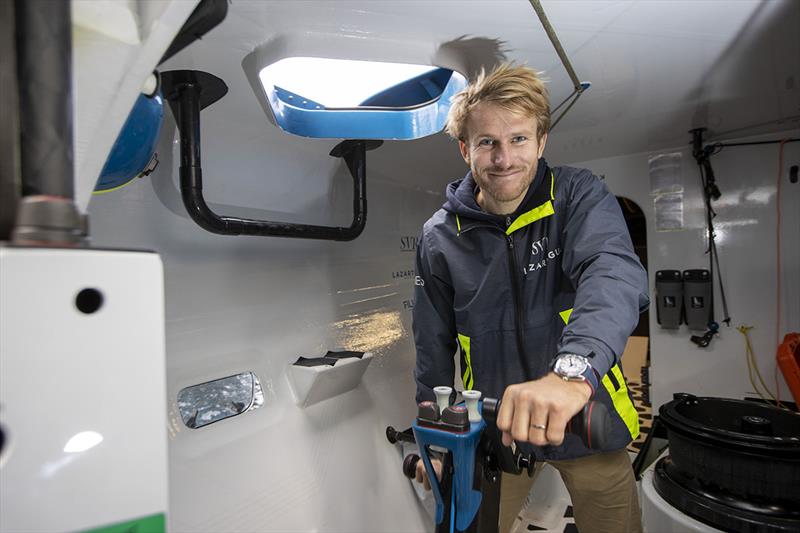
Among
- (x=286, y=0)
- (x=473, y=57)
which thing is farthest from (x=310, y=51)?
(x=473, y=57)

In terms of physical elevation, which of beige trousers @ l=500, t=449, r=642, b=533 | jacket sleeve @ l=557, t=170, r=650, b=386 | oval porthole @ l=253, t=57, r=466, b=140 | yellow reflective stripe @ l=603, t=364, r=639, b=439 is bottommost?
beige trousers @ l=500, t=449, r=642, b=533

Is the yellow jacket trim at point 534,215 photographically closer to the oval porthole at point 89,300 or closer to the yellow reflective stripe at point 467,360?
the yellow reflective stripe at point 467,360

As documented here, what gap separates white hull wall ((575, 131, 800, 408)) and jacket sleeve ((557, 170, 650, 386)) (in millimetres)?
1768

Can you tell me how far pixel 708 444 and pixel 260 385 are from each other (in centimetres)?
163

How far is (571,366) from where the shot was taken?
879 millimetres

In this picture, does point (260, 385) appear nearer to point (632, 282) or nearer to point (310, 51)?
point (310, 51)

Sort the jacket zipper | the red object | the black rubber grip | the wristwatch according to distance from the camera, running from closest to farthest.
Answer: the black rubber grip
the wristwatch
the jacket zipper
the red object

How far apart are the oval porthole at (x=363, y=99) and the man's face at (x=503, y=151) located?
413 millimetres

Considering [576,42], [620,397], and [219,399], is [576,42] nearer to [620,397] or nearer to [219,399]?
[620,397]

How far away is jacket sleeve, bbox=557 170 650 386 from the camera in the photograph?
3.09 feet

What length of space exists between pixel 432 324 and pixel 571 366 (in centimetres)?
77

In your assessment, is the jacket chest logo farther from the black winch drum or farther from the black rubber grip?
the black winch drum

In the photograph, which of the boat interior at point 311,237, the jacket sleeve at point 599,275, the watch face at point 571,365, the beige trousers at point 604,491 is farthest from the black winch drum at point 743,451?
the watch face at point 571,365

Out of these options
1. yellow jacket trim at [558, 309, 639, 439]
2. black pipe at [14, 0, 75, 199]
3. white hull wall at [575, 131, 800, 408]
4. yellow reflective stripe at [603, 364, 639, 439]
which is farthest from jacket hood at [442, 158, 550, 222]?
white hull wall at [575, 131, 800, 408]
